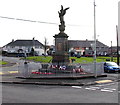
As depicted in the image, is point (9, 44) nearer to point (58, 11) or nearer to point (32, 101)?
point (58, 11)

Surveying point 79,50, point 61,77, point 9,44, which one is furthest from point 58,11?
point 9,44

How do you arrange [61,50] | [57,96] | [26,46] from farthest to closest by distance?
[26,46] < [61,50] < [57,96]

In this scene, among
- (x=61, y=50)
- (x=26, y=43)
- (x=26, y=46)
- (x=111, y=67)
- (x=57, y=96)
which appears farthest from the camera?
(x=26, y=43)

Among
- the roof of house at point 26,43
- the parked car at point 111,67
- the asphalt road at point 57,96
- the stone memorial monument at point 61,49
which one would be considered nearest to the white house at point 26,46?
the roof of house at point 26,43

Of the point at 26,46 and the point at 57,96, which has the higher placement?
the point at 26,46

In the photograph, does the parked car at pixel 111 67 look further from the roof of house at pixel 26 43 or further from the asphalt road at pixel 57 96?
the roof of house at pixel 26 43

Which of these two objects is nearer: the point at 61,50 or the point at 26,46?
the point at 61,50

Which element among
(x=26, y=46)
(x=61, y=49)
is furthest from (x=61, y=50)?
(x=26, y=46)

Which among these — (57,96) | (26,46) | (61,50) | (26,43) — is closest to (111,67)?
(61,50)

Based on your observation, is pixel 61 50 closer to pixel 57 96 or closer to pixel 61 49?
pixel 61 49

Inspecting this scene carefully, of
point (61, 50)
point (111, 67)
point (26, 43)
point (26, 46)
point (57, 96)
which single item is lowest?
point (57, 96)

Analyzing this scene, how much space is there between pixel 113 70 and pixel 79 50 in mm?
89560

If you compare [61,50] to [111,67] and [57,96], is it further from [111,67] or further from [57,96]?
[57,96]

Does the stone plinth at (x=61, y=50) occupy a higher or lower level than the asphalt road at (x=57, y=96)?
higher
